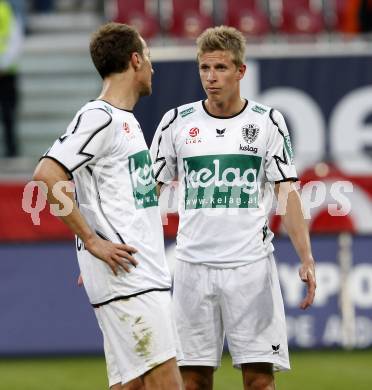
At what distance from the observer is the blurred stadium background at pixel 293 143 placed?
9617 mm

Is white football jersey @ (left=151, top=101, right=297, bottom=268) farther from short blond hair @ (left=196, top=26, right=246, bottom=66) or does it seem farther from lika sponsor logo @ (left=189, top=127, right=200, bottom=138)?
short blond hair @ (left=196, top=26, right=246, bottom=66)

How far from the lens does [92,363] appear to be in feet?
30.9

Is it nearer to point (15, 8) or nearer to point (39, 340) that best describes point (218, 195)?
point (39, 340)

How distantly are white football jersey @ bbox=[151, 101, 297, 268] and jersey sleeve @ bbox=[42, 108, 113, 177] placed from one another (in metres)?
0.96

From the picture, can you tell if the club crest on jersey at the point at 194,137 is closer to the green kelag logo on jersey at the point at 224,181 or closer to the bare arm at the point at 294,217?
the green kelag logo on jersey at the point at 224,181

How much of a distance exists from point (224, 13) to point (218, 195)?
8.23 metres

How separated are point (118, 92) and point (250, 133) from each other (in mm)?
949

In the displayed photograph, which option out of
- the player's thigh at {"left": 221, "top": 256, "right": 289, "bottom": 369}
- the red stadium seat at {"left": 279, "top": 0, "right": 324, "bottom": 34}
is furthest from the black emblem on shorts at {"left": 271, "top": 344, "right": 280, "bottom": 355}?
the red stadium seat at {"left": 279, "top": 0, "right": 324, "bottom": 34}

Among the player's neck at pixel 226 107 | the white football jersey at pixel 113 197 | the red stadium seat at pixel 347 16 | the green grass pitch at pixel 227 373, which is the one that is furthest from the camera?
the red stadium seat at pixel 347 16

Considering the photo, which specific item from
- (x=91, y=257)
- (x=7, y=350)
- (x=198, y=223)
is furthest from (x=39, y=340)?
(x=91, y=257)

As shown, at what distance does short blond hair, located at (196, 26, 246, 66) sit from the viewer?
578cm

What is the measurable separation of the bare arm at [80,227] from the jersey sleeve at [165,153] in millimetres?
1107

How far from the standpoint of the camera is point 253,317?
5.85 meters

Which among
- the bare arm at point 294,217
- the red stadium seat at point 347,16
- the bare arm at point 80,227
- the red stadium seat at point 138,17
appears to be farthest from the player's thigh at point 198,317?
the red stadium seat at point 138,17
